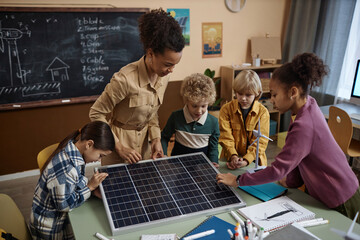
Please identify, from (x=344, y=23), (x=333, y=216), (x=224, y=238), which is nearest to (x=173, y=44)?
(x=224, y=238)

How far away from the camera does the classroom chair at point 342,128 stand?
297 cm

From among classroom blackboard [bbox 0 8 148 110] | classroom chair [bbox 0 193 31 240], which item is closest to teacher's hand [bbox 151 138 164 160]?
classroom chair [bbox 0 193 31 240]

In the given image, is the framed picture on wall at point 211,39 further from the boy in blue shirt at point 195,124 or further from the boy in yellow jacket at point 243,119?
the boy in blue shirt at point 195,124

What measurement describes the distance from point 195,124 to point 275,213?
81 centimetres

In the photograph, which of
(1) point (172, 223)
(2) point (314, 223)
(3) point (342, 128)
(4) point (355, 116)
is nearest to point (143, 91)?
(1) point (172, 223)

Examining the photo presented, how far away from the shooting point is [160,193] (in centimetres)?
139

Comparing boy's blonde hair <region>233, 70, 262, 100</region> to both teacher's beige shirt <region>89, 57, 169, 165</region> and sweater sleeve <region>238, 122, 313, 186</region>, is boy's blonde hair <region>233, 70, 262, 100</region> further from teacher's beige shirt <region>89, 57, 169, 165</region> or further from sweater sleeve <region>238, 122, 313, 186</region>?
sweater sleeve <region>238, 122, 313, 186</region>

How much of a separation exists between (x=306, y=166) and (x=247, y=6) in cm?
363

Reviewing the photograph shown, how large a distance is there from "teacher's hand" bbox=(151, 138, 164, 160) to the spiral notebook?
704mm

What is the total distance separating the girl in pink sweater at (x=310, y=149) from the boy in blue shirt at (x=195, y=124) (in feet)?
1.78

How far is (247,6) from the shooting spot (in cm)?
439

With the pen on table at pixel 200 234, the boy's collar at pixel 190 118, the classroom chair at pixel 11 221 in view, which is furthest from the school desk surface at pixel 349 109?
the classroom chair at pixel 11 221

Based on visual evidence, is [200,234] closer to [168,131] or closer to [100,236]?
[100,236]

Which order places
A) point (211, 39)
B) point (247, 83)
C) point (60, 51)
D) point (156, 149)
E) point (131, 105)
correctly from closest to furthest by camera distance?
point (131, 105) < point (156, 149) < point (247, 83) < point (60, 51) < point (211, 39)
